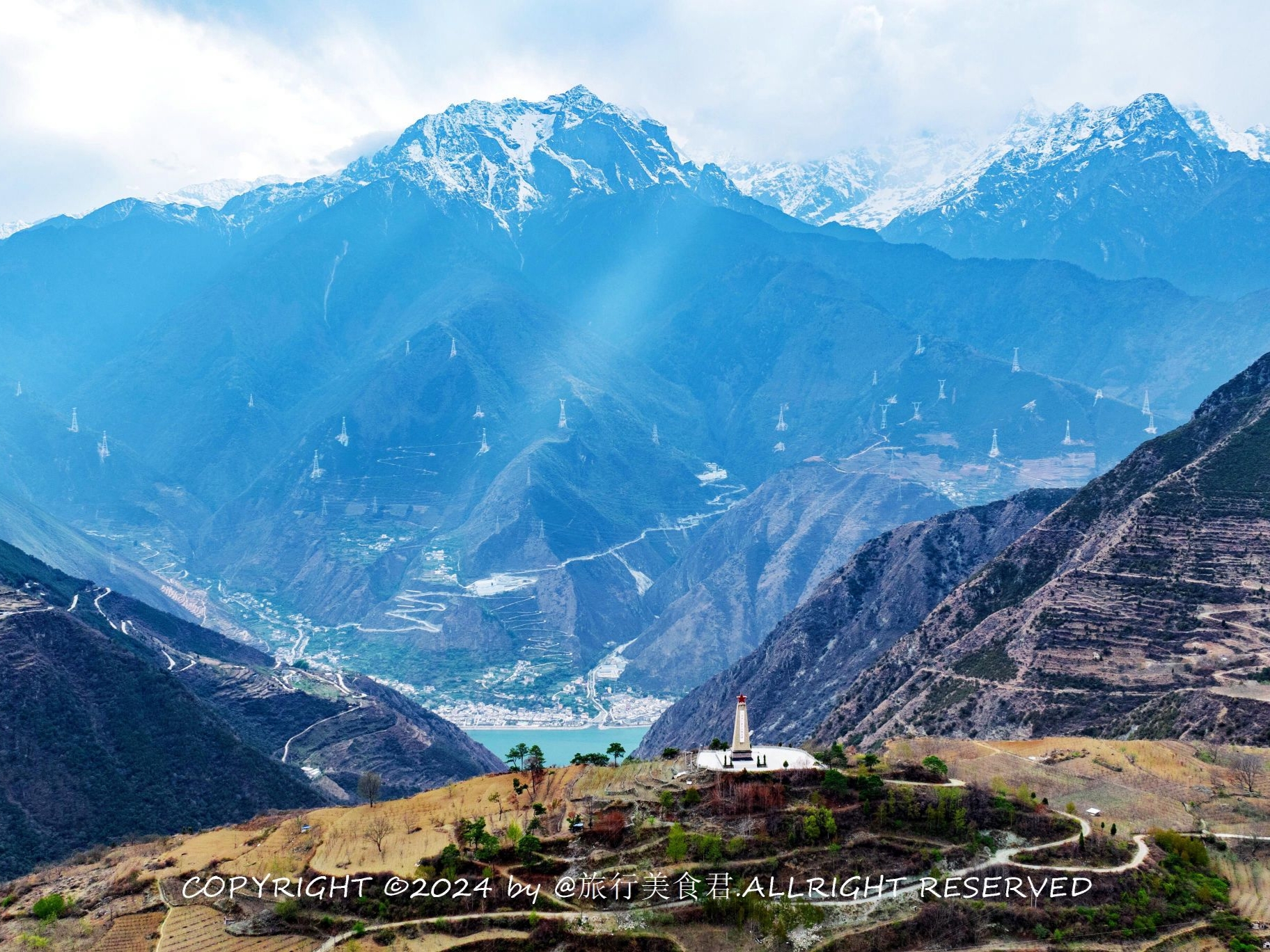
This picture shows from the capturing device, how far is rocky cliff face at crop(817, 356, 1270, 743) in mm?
84562

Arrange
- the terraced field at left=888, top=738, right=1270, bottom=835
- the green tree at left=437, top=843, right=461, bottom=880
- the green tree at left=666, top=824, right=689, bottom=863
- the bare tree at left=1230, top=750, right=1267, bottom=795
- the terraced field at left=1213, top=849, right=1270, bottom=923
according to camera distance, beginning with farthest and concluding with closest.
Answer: the bare tree at left=1230, top=750, right=1267, bottom=795
the terraced field at left=888, top=738, right=1270, bottom=835
the green tree at left=437, top=843, right=461, bottom=880
the green tree at left=666, top=824, right=689, bottom=863
the terraced field at left=1213, top=849, right=1270, bottom=923

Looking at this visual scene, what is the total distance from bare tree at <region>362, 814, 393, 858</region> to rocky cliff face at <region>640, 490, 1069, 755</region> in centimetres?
6834

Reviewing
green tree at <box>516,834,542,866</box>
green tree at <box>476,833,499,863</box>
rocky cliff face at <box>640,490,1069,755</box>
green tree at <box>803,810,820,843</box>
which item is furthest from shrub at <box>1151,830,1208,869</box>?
rocky cliff face at <box>640,490,1069,755</box>

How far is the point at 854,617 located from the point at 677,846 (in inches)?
3602

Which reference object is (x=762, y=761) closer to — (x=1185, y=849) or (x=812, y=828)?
(x=812, y=828)

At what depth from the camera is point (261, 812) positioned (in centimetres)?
9625

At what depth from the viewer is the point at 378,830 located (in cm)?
6341

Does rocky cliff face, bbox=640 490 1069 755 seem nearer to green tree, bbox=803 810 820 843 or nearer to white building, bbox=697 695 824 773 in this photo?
white building, bbox=697 695 824 773

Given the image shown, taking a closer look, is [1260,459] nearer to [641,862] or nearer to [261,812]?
[641,862]

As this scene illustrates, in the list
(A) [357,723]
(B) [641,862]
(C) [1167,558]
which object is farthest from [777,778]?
(A) [357,723]

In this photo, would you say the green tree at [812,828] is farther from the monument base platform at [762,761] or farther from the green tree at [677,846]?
the green tree at [677,846]

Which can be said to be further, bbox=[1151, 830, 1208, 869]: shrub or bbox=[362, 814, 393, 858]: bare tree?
bbox=[362, 814, 393, 858]: bare tree

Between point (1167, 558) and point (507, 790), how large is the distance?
182 ft

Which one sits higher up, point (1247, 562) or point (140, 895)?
point (1247, 562)
